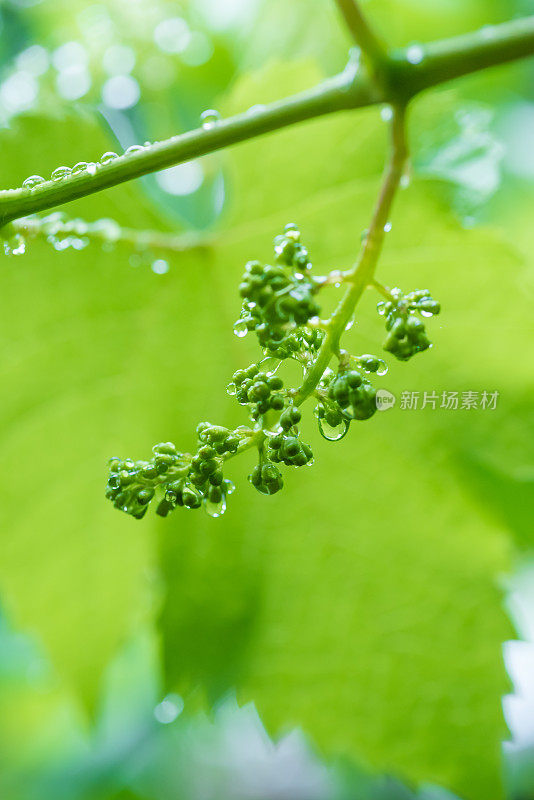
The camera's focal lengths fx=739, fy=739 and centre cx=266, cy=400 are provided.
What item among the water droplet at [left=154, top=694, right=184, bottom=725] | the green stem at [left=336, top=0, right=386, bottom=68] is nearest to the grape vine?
the green stem at [left=336, top=0, right=386, bottom=68]

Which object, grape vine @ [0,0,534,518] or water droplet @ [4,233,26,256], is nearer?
grape vine @ [0,0,534,518]

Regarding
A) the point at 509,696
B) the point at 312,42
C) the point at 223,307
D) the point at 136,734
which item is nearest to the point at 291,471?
the point at 223,307

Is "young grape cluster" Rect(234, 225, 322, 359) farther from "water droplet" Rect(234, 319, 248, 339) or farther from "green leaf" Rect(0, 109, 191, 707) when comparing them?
"green leaf" Rect(0, 109, 191, 707)

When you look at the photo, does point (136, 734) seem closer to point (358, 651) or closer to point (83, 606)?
point (83, 606)

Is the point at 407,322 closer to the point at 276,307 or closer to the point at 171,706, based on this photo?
the point at 276,307

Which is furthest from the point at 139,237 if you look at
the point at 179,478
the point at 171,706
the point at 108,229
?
the point at 171,706

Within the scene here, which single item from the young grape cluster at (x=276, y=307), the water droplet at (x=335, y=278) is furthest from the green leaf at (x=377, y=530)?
the young grape cluster at (x=276, y=307)
